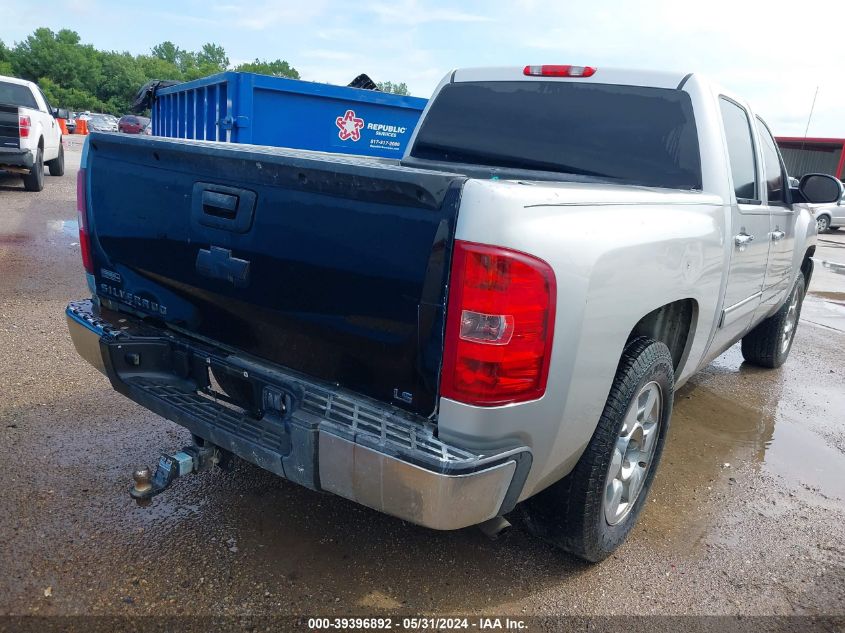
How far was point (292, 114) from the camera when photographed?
777 centimetres

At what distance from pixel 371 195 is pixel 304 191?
0.27 meters

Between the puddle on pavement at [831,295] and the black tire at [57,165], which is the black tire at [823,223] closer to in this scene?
the puddle on pavement at [831,295]

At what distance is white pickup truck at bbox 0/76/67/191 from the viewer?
11648 millimetres

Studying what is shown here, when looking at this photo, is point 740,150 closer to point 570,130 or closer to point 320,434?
point 570,130

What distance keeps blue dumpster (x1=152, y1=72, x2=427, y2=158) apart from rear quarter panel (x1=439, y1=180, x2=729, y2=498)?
5733 mm

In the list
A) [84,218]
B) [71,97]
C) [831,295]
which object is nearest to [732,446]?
[84,218]

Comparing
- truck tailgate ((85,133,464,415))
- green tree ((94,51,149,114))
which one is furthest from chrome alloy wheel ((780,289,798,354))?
green tree ((94,51,149,114))

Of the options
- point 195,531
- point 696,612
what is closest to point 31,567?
point 195,531

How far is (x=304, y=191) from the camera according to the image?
224 centimetres

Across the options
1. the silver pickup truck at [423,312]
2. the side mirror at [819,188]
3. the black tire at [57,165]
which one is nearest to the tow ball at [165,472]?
the silver pickup truck at [423,312]

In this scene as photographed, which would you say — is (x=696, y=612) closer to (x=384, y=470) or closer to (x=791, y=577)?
(x=791, y=577)

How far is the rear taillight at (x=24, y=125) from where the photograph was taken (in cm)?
1166

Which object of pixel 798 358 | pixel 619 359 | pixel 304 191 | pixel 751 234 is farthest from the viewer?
pixel 798 358

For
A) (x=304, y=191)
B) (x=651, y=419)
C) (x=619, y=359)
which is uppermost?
(x=304, y=191)
